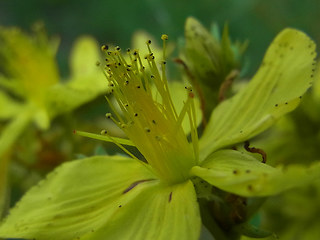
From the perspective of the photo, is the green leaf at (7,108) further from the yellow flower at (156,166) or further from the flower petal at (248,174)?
the flower petal at (248,174)

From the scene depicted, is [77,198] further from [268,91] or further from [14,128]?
[14,128]

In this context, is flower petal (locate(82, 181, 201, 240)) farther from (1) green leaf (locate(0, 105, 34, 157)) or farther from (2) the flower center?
(1) green leaf (locate(0, 105, 34, 157))

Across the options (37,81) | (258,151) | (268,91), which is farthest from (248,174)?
(37,81)

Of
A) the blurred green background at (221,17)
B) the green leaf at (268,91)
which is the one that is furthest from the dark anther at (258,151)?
the blurred green background at (221,17)

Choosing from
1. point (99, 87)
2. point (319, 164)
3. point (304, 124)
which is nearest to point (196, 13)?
point (99, 87)

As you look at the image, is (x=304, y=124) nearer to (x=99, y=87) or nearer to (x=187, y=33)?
(x=187, y=33)

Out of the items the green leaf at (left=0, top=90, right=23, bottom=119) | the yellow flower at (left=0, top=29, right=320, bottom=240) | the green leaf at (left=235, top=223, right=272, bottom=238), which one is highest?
the green leaf at (left=0, top=90, right=23, bottom=119)

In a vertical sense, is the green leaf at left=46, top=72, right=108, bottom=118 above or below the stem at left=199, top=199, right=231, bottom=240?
above

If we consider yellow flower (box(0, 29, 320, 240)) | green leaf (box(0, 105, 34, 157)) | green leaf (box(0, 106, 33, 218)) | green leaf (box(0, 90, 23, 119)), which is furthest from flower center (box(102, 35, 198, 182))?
green leaf (box(0, 90, 23, 119))
